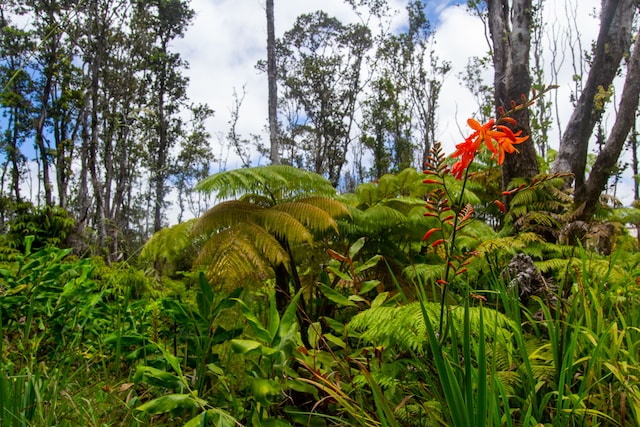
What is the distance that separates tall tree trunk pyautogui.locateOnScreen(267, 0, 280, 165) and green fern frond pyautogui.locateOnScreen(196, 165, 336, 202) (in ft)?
23.0

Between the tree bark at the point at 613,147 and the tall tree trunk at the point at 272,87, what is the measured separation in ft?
23.3

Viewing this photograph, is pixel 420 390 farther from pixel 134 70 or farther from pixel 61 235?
pixel 134 70

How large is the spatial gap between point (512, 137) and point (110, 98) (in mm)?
17840

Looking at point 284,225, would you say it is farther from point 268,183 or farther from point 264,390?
point 264,390

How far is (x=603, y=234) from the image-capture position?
216cm

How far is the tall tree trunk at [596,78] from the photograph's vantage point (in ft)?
9.44

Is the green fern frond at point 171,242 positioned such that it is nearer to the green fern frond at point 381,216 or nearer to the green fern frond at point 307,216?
the green fern frond at point 307,216

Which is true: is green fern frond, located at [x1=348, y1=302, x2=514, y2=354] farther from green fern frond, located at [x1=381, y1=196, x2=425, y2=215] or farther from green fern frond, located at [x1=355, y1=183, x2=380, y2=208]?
green fern frond, located at [x1=355, y1=183, x2=380, y2=208]

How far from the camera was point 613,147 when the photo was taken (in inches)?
107

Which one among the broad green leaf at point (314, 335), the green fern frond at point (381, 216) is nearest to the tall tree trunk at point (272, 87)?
the green fern frond at point (381, 216)

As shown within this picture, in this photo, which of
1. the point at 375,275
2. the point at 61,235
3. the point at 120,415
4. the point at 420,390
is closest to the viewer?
the point at 420,390

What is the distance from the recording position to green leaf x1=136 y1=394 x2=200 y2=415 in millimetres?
832

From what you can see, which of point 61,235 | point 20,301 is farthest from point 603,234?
point 61,235

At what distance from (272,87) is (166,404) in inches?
397
